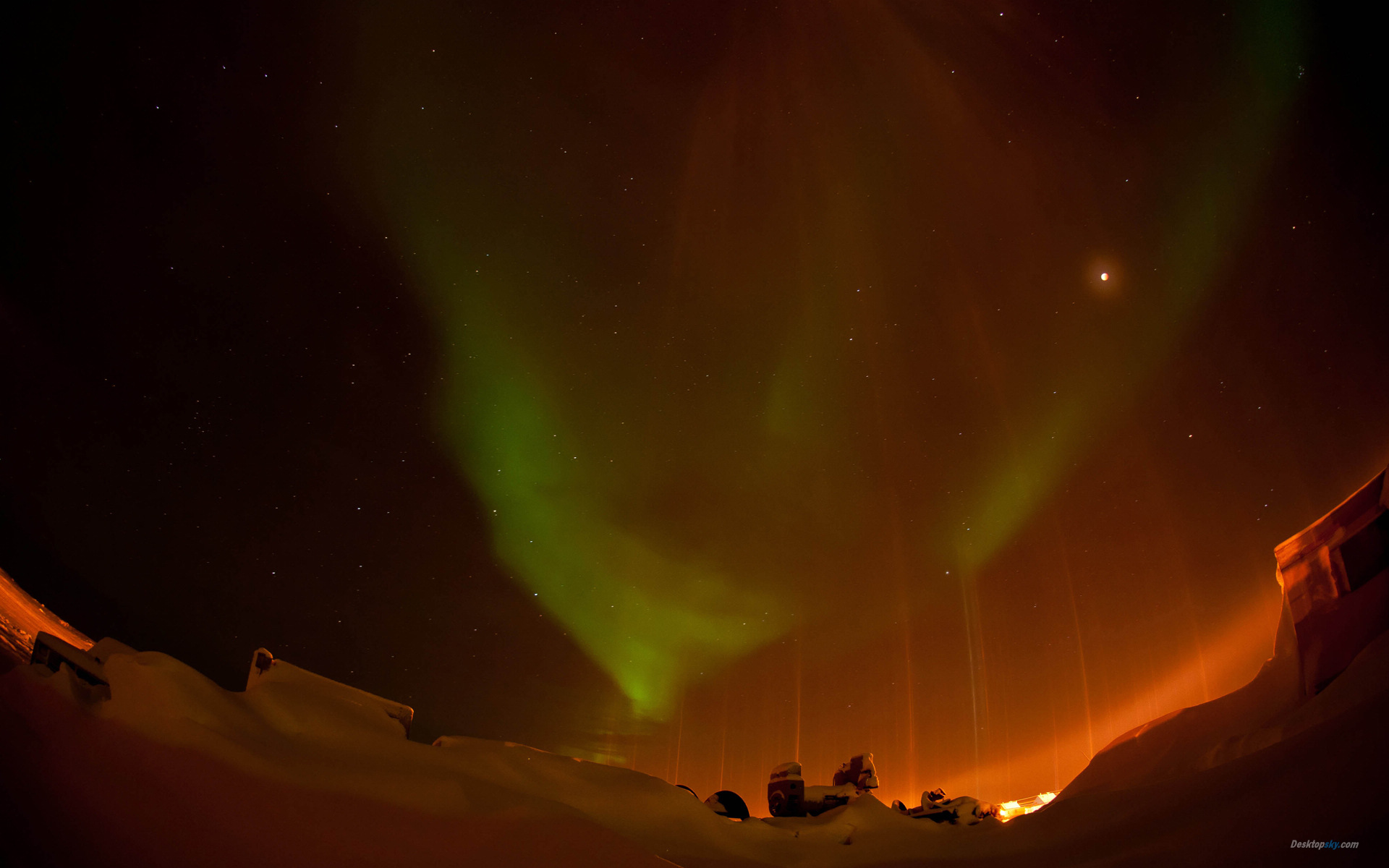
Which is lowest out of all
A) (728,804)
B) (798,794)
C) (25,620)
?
(728,804)

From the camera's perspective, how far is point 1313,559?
26.1 ft

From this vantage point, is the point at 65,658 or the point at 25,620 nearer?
the point at 65,658

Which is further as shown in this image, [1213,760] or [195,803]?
[1213,760]

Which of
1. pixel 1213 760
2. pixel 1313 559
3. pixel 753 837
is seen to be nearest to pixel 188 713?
pixel 753 837

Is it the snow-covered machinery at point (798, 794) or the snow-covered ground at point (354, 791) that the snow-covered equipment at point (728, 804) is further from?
the snow-covered ground at point (354, 791)

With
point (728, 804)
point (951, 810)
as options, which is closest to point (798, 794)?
point (728, 804)

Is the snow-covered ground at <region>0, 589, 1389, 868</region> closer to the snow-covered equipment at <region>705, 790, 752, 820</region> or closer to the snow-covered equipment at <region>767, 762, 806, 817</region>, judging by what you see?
the snow-covered equipment at <region>705, 790, 752, 820</region>

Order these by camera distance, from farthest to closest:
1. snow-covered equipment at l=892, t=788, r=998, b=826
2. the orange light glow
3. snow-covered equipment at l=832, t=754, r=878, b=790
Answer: snow-covered equipment at l=832, t=754, r=878, b=790 → snow-covered equipment at l=892, t=788, r=998, b=826 → the orange light glow

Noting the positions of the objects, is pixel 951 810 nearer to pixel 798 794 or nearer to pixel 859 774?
pixel 798 794

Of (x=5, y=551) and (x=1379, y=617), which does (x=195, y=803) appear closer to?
(x=1379, y=617)

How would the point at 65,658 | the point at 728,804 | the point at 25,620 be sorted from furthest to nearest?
the point at 728,804
the point at 25,620
the point at 65,658

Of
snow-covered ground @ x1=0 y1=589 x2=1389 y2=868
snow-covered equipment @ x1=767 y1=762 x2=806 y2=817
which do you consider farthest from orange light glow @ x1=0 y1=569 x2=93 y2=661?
snow-covered equipment @ x1=767 y1=762 x2=806 y2=817

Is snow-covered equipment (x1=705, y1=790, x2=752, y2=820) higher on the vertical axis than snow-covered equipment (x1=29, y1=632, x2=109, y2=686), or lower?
lower

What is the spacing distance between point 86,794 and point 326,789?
53.0 inches
